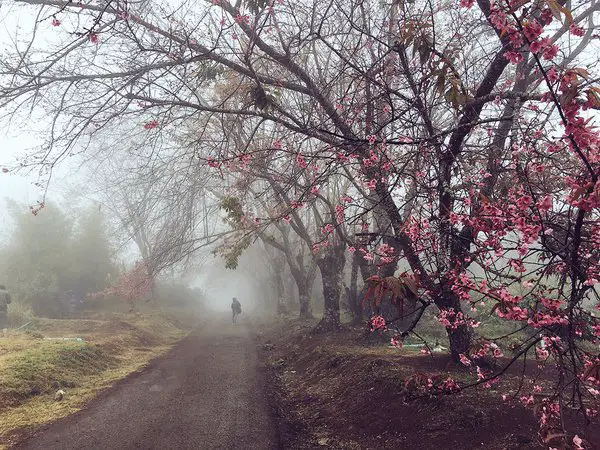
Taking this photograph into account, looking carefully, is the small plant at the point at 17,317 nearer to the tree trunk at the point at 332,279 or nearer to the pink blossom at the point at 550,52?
the tree trunk at the point at 332,279

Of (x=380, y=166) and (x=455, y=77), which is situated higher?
(x=455, y=77)

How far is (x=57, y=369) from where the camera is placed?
7.96m

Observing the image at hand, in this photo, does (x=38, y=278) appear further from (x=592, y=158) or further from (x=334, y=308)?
(x=592, y=158)

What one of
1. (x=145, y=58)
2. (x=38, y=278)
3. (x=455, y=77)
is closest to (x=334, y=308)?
(x=145, y=58)

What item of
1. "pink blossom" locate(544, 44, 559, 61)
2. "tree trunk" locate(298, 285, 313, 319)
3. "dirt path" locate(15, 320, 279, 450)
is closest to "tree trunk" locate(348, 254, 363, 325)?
"tree trunk" locate(298, 285, 313, 319)

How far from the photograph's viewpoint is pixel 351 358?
8156 millimetres

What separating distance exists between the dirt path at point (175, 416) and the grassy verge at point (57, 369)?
0.45 m

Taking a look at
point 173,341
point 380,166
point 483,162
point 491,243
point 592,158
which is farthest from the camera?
point 173,341

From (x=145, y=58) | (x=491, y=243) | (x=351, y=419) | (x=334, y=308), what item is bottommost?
(x=351, y=419)

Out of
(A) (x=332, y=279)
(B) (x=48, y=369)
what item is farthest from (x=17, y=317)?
(A) (x=332, y=279)

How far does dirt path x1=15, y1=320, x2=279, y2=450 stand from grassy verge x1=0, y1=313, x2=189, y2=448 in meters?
0.45

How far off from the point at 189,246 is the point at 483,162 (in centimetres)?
950

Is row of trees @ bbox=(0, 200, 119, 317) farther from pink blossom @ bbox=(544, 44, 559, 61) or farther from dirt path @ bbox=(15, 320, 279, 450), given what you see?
pink blossom @ bbox=(544, 44, 559, 61)

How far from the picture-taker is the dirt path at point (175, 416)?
201 inches
